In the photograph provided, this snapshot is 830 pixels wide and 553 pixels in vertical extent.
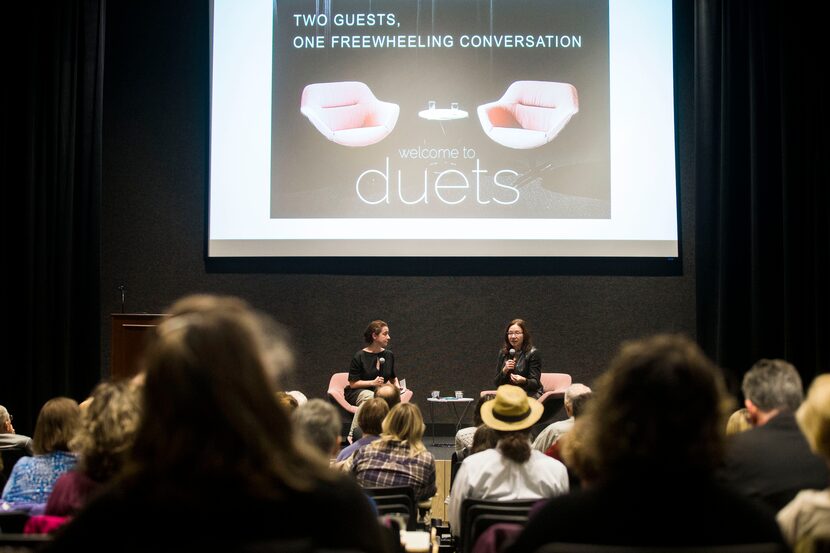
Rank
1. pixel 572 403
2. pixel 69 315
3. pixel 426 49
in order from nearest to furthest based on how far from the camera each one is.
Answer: pixel 572 403 → pixel 69 315 → pixel 426 49

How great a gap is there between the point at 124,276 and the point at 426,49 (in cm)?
340

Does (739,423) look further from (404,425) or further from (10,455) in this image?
(10,455)

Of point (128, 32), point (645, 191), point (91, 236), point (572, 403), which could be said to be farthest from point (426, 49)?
point (572, 403)

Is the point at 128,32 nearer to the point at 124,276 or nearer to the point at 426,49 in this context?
the point at 124,276

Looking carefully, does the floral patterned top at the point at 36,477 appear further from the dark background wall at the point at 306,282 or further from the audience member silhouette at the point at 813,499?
the dark background wall at the point at 306,282

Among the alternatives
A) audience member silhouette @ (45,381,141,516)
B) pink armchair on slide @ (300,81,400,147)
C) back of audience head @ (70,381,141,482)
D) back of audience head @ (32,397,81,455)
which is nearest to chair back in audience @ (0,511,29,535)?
audience member silhouette @ (45,381,141,516)

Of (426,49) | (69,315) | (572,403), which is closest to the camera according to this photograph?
(572,403)

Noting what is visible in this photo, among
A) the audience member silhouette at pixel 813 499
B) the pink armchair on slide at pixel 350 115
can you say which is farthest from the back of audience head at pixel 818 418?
the pink armchair on slide at pixel 350 115

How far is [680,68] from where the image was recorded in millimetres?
7621

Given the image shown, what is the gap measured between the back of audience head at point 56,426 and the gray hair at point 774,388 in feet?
7.68

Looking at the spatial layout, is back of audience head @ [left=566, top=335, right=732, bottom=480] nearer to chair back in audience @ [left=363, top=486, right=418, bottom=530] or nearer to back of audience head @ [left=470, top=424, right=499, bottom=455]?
chair back in audience @ [left=363, top=486, right=418, bottom=530]

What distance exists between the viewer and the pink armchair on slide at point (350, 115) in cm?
747

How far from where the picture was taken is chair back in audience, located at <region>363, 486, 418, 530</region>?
117 inches

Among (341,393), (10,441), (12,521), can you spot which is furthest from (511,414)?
(341,393)
